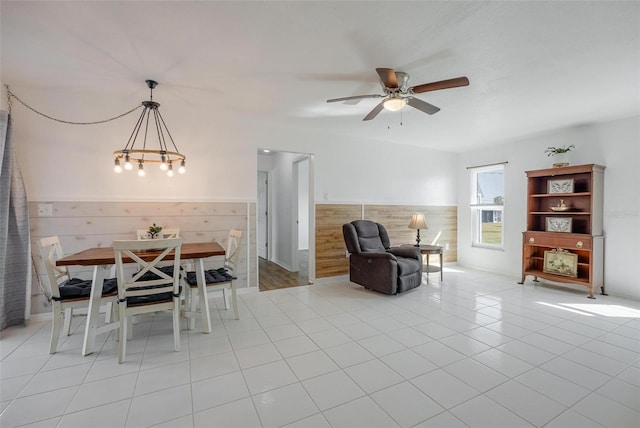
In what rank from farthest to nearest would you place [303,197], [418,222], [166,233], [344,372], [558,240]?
[303,197] < [418,222] < [558,240] < [166,233] < [344,372]

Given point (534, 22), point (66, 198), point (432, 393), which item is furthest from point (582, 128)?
point (66, 198)

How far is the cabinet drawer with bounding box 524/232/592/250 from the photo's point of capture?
3912 mm

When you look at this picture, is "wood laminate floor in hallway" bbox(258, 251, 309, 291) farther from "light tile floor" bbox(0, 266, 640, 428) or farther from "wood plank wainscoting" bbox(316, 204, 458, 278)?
"light tile floor" bbox(0, 266, 640, 428)

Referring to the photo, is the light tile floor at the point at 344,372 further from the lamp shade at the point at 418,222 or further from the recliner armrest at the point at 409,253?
the lamp shade at the point at 418,222

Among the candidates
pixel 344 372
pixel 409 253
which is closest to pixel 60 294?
pixel 344 372

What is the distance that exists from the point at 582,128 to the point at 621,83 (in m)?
1.66

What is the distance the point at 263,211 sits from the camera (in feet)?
22.6

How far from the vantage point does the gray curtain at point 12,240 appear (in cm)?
267

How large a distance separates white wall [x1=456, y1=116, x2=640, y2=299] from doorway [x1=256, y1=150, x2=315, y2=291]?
11.8 ft

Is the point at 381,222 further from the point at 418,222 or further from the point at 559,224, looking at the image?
the point at 559,224

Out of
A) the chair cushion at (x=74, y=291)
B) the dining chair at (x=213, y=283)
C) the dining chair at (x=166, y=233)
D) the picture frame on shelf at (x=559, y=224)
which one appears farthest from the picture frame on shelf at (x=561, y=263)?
the chair cushion at (x=74, y=291)

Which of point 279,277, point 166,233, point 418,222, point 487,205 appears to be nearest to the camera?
point 166,233

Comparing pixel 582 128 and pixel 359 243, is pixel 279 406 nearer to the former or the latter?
pixel 359 243

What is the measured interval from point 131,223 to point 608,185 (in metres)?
6.32
